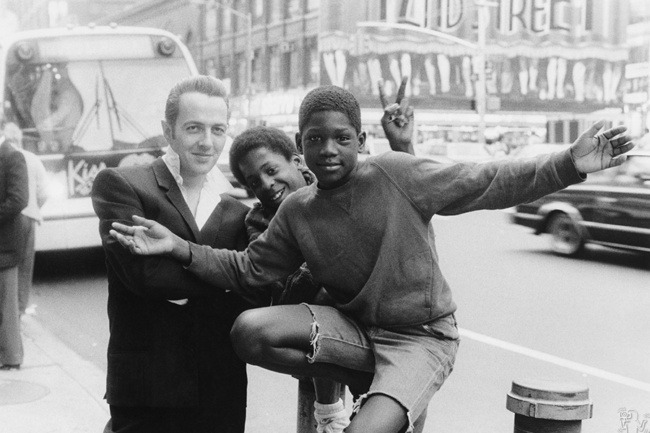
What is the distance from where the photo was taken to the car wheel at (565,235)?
12.3 meters

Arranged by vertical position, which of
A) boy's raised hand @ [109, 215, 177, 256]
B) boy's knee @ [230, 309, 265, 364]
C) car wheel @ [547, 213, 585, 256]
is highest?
boy's raised hand @ [109, 215, 177, 256]

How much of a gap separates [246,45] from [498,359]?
52413 mm

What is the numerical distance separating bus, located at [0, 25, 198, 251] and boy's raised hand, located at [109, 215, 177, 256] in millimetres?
8092

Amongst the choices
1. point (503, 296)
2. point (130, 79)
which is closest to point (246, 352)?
point (503, 296)

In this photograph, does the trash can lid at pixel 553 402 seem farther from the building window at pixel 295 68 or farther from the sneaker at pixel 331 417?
the building window at pixel 295 68

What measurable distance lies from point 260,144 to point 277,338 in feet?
2.44

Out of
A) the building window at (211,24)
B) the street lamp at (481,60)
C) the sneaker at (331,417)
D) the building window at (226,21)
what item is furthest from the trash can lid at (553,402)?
→ the building window at (211,24)

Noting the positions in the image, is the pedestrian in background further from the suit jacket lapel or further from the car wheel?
the car wheel

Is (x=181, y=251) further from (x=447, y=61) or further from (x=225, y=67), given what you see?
(x=225, y=67)

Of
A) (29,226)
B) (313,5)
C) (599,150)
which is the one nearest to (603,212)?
(29,226)

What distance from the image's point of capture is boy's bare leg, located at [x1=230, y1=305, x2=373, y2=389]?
8.35 ft

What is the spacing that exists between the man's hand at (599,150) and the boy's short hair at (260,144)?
1009 mm

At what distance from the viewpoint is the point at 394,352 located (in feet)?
8.57

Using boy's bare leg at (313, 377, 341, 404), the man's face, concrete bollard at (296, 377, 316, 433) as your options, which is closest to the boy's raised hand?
the man's face
